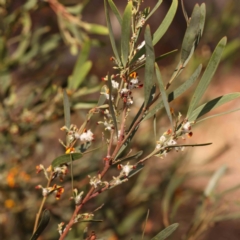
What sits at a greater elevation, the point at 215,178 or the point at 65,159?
the point at 65,159

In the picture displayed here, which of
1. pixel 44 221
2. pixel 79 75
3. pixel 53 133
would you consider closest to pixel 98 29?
pixel 79 75

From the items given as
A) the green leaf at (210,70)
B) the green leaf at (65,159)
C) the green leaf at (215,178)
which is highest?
the green leaf at (210,70)

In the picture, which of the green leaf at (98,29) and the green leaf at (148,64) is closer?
the green leaf at (148,64)

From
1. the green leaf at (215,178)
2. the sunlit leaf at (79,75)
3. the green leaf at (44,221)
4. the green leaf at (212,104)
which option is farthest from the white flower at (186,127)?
the green leaf at (215,178)

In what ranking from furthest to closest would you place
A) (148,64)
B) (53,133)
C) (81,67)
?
(53,133) → (81,67) → (148,64)

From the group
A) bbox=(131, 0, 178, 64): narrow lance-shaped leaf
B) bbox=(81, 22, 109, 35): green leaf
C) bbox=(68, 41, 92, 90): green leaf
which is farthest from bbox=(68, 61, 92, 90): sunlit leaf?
bbox=(131, 0, 178, 64): narrow lance-shaped leaf

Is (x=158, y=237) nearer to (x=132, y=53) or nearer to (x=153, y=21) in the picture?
(x=132, y=53)

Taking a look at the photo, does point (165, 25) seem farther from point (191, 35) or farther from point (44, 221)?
point (44, 221)

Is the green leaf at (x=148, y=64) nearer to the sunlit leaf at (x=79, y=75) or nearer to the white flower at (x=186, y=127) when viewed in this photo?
the white flower at (x=186, y=127)

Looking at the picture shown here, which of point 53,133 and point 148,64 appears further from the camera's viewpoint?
point 53,133

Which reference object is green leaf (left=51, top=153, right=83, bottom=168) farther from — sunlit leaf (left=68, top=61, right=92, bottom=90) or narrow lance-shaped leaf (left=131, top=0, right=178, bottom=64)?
sunlit leaf (left=68, top=61, right=92, bottom=90)
